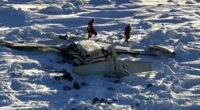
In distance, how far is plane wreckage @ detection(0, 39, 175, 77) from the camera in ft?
52.7

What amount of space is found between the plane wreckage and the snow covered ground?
220mm

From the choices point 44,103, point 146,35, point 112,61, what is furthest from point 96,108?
point 146,35

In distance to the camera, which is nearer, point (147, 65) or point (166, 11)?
point (147, 65)

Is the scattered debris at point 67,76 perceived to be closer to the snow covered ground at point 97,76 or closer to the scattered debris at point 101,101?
the snow covered ground at point 97,76

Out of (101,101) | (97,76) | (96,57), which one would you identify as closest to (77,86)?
(97,76)

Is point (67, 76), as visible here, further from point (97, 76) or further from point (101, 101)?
point (101, 101)

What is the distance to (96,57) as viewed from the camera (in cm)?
1642

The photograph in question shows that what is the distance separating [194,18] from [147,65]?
27.6 feet

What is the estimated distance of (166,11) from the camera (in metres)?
25.8

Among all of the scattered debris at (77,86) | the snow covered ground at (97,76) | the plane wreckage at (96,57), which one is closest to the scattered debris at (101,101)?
the snow covered ground at (97,76)

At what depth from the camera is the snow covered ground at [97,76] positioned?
47.6 feet

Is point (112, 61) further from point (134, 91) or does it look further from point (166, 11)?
point (166, 11)

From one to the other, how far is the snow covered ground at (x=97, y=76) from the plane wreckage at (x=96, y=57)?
0.22m

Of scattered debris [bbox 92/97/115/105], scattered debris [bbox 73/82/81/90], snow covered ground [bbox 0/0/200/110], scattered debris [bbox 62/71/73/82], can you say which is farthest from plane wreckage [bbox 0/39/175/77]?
scattered debris [bbox 92/97/115/105]
